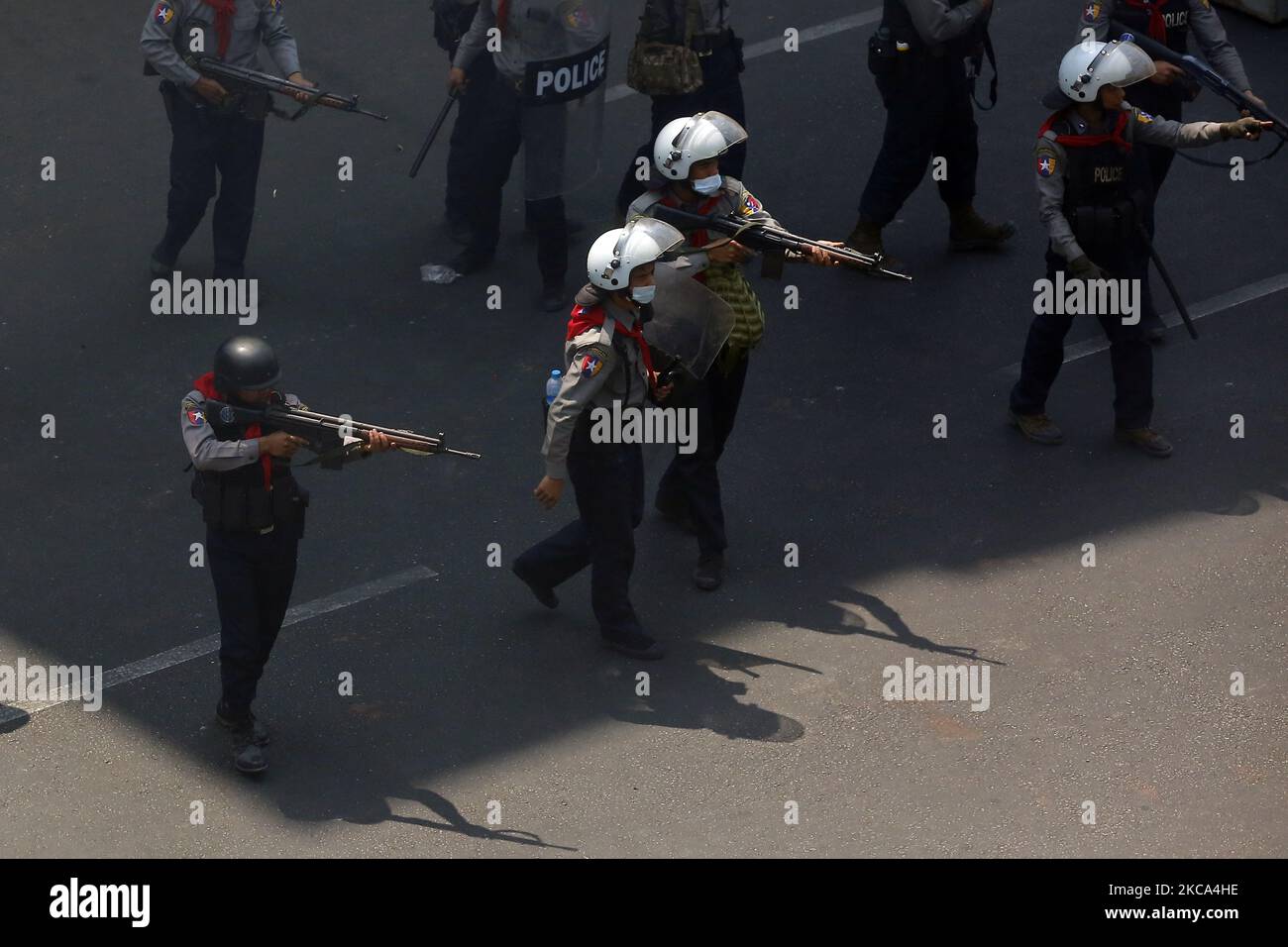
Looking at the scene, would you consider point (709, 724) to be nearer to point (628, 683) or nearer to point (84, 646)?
point (628, 683)

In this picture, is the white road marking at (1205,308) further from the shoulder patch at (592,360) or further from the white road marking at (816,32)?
the white road marking at (816,32)

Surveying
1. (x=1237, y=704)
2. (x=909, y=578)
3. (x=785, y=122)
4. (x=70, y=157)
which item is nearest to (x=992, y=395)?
(x=909, y=578)

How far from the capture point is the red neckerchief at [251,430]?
23.1 feet

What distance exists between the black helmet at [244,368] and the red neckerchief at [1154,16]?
533cm

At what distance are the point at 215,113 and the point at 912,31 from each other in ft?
12.0

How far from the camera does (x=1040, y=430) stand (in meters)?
9.41

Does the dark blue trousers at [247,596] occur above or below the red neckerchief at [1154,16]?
below

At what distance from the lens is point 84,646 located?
7992mm

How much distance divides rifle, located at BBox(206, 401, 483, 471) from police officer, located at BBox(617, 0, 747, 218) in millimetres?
3305

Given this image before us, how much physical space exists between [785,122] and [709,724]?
5.85m

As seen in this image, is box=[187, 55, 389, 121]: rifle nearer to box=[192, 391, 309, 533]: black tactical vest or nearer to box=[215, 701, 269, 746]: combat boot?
box=[192, 391, 309, 533]: black tactical vest

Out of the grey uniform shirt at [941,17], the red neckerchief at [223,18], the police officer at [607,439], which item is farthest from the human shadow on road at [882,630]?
the red neckerchief at [223,18]

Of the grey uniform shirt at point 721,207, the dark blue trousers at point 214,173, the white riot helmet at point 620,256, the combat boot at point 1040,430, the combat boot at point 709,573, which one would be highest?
the dark blue trousers at point 214,173
